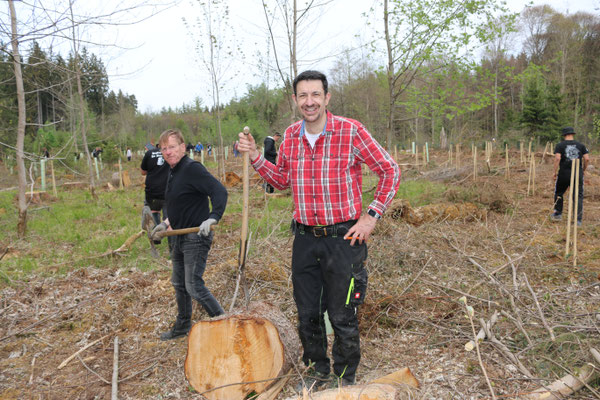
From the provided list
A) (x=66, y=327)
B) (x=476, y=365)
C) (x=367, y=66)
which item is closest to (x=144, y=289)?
(x=66, y=327)

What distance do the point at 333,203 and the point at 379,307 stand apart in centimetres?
176

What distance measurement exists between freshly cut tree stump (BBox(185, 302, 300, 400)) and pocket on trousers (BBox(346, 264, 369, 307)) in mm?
529

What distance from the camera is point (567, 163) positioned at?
282 inches

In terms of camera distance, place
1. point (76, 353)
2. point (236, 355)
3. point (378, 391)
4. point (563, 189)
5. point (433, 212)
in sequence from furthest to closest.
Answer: point (563, 189) < point (433, 212) < point (76, 353) < point (236, 355) < point (378, 391)

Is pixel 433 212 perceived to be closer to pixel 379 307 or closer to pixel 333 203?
pixel 379 307

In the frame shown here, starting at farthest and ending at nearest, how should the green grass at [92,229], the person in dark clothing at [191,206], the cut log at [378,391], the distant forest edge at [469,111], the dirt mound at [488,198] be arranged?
the distant forest edge at [469,111]
the dirt mound at [488,198]
the green grass at [92,229]
the person in dark clothing at [191,206]
the cut log at [378,391]

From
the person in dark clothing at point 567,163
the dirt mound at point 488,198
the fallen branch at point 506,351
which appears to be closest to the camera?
the fallen branch at point 506,351

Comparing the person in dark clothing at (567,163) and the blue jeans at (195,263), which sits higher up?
the person in dark clothing at (567,163)

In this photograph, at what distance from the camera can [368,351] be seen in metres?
3.11

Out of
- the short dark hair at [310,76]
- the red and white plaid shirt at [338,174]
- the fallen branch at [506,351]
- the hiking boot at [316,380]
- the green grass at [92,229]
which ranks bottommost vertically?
the hiking boot at [316,380]

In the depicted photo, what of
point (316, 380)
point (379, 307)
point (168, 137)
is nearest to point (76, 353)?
point (168, 137)

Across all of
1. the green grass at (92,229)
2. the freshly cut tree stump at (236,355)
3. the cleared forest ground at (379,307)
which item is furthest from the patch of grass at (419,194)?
the freshly cut tree stump at (236,355)

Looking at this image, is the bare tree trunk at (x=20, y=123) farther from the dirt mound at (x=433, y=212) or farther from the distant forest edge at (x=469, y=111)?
the distant forest edge at (x=469, y=111)

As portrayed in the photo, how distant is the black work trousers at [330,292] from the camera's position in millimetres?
2330
